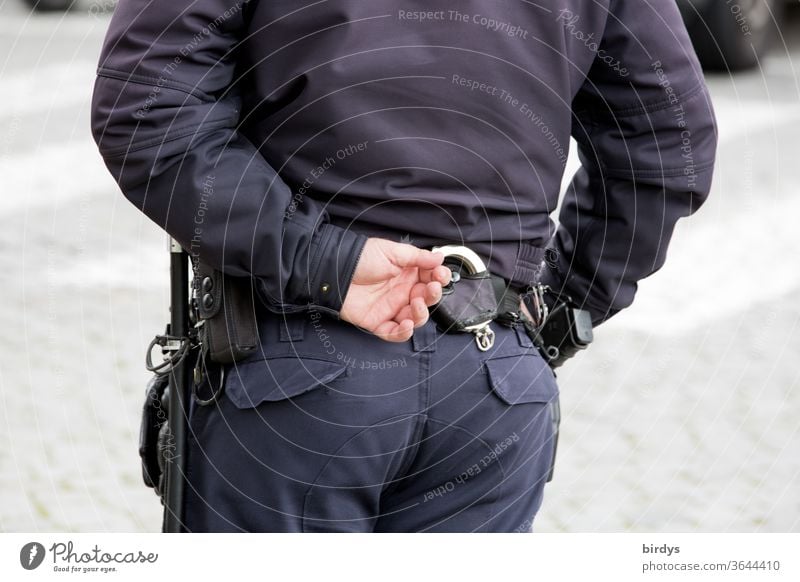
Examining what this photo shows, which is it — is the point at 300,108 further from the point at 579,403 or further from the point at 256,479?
the point at 579,403

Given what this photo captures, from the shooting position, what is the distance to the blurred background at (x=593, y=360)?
372cm

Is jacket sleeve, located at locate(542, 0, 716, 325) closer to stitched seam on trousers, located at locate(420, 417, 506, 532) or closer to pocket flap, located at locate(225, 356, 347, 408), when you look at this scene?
stitched seam on trousers, located at locate(420, 417, 506, 532)

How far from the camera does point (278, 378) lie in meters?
1.62

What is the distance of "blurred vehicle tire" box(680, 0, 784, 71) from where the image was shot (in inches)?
280

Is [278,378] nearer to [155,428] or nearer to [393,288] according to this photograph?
[393,288]

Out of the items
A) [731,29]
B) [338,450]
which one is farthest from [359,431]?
[731,29]

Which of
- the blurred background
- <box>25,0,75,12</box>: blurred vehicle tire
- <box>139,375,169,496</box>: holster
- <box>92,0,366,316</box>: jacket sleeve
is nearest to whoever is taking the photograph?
<box>92,0,366,316</box>: jacket sleeve

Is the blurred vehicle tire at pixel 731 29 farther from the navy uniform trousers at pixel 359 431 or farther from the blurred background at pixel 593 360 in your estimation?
the navy uniform trousers at pixel 359 431

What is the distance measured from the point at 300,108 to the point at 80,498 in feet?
7.80

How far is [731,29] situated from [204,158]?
653cm

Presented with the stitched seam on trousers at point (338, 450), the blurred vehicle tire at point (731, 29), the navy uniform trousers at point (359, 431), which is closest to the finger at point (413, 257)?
the navy uniform trousers at point (359, 431)

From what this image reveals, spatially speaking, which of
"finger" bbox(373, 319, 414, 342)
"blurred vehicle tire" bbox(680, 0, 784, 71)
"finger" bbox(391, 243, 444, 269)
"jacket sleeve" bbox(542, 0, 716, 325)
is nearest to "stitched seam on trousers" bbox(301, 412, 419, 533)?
"finger" bbox(373, 319, 414, 342)

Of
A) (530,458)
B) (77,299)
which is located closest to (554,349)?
(530,458)

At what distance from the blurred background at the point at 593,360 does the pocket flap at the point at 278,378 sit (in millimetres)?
1991
